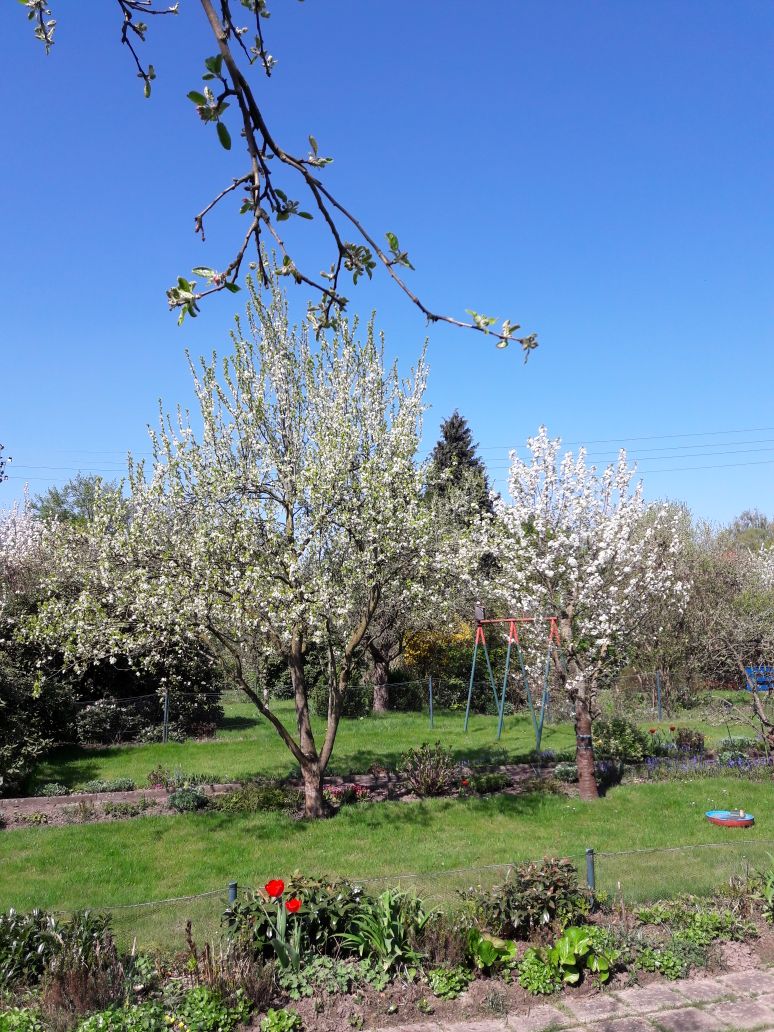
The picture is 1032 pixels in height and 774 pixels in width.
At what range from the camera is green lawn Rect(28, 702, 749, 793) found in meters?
13.8

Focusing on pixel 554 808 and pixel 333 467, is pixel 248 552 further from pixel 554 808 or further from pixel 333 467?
pixel 554 808

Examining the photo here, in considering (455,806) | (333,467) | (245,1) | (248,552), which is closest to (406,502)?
(333,467)

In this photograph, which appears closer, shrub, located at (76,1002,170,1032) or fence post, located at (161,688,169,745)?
shrub, located at (76,1002,170,1032)

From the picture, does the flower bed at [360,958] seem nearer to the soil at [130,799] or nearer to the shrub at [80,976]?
the shrub at [80,976]

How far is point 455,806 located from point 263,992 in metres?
6.80

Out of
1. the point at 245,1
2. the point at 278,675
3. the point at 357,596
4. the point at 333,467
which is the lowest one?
the point at 278,675

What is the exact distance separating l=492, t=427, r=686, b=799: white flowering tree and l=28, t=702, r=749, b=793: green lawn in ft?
9.70

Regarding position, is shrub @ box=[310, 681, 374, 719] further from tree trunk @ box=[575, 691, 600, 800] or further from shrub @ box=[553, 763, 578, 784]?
tree trunk @ box=[575, 691, 600, 800]

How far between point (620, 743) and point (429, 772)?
4201 millimetres

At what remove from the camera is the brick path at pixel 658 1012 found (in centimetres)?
454

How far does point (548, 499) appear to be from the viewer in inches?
536

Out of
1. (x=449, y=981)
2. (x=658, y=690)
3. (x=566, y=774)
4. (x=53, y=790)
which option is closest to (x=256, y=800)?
(x=53, y=790)

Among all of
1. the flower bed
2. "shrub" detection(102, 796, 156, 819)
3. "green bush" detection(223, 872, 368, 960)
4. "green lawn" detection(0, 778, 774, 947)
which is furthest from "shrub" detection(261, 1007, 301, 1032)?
"shrub" detection(102, 796, 156, 819)

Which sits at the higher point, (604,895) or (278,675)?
(278,675)
